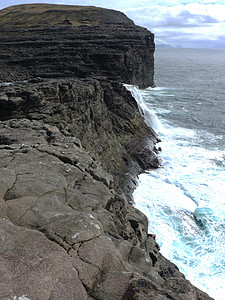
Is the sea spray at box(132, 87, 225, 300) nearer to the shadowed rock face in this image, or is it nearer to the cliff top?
the shadowed rock face

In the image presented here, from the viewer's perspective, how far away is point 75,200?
12.4 meters

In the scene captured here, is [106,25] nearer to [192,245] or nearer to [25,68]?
[25,68]

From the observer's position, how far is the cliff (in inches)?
307

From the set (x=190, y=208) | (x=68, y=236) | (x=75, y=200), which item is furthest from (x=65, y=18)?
(x=68, y=236)

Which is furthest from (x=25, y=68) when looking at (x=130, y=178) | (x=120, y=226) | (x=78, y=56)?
(x=120, y=226)

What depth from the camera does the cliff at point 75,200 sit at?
7.79 m

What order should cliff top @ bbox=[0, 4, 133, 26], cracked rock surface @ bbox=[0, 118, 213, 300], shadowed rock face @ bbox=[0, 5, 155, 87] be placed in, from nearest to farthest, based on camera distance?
cracked rock surface @ bbox=[0, 118, 213, 300] < shadowed rock face @ bbox=[0, 5, 155, 87] < cliff top @ bbox=[0, 4, 133, 26]

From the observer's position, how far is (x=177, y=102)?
218 ft

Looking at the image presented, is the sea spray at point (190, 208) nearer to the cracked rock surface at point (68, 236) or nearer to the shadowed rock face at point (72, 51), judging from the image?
the cracked rock surface at point (68, 236)

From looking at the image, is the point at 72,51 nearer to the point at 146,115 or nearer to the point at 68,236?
the point at 146,115

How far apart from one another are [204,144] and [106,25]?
36234 millimetres

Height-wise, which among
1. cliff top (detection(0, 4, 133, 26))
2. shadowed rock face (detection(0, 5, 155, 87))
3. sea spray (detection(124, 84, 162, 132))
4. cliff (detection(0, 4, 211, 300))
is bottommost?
sea spray (detection(124, 84, 162, 132))

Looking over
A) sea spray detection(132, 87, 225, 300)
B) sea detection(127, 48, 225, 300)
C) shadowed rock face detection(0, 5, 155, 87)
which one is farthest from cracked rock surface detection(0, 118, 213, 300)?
shadowed rock face detection(0, 5, 155, 87)

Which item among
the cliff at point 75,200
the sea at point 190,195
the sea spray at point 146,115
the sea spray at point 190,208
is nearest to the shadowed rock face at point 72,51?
the cliff at point 75,200
